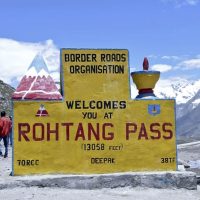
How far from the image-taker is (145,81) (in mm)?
12000

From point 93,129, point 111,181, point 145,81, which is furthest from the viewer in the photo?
point 145,81

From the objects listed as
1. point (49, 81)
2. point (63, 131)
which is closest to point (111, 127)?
point (63, 131)

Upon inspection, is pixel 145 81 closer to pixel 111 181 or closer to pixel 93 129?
pixel 93 129

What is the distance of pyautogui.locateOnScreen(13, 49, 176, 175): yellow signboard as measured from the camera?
37.5 feet

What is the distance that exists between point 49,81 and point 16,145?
180 cm

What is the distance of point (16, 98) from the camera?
38.8 feet

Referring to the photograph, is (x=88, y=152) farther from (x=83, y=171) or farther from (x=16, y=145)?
(x=16, y=145)

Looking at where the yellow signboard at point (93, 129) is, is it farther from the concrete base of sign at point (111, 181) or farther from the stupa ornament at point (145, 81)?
the concrete base of sign at point (111, 181)

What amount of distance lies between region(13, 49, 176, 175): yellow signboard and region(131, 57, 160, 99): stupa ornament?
0.26 metres

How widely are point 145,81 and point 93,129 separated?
5.52 feet

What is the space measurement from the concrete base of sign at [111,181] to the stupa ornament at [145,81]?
1.88 metres

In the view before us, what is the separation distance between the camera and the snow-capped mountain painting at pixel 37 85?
38.6 ft


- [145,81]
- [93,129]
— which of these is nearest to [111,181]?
[93,129]

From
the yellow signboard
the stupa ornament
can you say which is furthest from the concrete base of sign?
the stupa ornament
